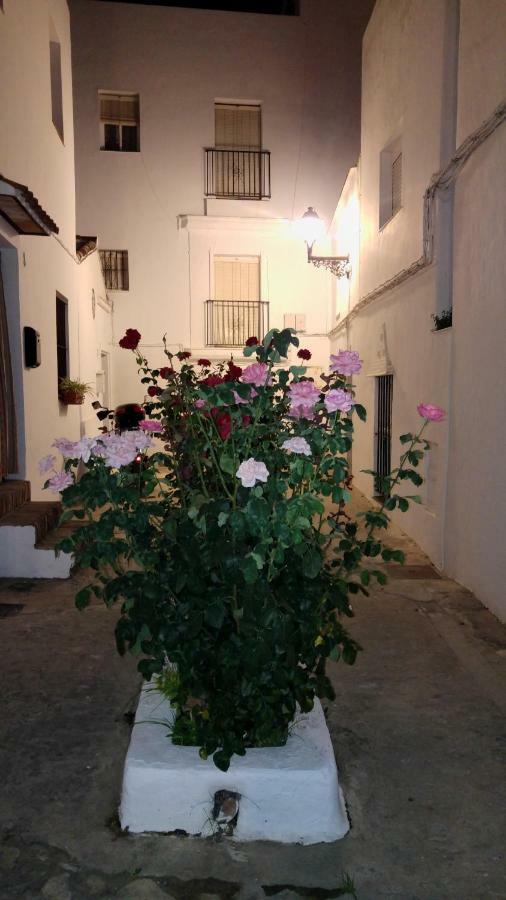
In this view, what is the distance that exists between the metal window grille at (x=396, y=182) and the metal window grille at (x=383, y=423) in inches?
94.7

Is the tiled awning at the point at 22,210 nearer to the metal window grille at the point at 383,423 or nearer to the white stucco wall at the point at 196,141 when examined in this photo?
the metal window grille at the point at 383,423

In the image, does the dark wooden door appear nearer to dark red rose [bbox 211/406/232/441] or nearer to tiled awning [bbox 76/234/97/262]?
tiled awning [bbox 76/234/97/262]

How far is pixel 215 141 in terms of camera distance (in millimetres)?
15812

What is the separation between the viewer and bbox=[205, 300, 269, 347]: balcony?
15594mm

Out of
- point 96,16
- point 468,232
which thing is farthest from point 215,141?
point 468,232

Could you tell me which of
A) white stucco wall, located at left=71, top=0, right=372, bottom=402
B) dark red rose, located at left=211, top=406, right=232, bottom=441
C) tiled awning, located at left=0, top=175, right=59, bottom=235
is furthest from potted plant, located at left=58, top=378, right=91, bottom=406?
dark red rose, located at left=211, top=406, right=232, bottom=441

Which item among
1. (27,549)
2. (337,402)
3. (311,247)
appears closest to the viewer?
(337,402)

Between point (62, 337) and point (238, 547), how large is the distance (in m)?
8.23

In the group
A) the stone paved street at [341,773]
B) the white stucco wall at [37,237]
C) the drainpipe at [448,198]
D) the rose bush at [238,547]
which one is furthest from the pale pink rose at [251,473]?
the white stucco wall at [37,237]

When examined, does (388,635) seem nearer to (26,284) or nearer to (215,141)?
(26,284)

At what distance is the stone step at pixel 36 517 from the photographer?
6.25m

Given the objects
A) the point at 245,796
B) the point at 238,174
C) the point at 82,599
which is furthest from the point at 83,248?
the point at 245,796

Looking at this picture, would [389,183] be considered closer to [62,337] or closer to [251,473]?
[62,337]

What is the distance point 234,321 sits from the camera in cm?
1573
